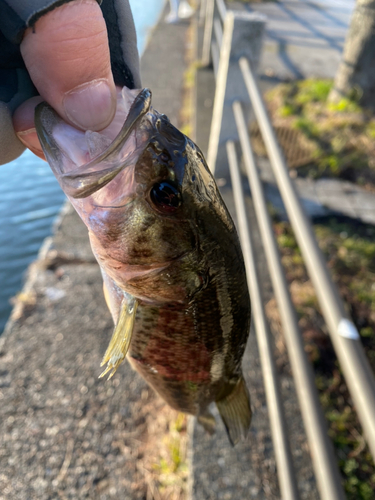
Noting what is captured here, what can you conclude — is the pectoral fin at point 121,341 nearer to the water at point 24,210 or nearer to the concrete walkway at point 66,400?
the concrete walkway at point 66,400

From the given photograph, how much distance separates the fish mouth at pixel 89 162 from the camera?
3.01ft

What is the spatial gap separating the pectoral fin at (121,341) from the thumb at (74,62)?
0.56 metres

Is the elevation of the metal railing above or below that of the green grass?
above

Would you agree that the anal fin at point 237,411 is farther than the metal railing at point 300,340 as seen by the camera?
Yes

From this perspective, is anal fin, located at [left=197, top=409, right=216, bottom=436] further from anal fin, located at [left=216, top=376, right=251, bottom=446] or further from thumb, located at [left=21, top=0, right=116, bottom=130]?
thumb, located at [left=21, top=0, right=116, bottom=130]

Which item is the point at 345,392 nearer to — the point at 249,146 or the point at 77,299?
the point at 249,146

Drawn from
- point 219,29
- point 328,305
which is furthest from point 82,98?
point 219,29

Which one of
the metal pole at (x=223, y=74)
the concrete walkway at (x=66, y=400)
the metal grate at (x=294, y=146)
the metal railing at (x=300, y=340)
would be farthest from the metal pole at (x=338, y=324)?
the metal grate at (x=294, y=146)

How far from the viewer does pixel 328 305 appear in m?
1.24

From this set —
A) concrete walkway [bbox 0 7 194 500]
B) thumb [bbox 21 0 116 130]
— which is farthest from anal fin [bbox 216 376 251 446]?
concrete walkway [bbox 0 7 194 500]

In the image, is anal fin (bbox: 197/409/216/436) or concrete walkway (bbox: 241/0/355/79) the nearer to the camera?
anal fin (bbox: 197/409/216/436)

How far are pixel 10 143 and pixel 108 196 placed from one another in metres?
0.31

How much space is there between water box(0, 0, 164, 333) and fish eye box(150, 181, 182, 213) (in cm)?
389

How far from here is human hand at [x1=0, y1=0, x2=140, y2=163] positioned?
2.65 feet
